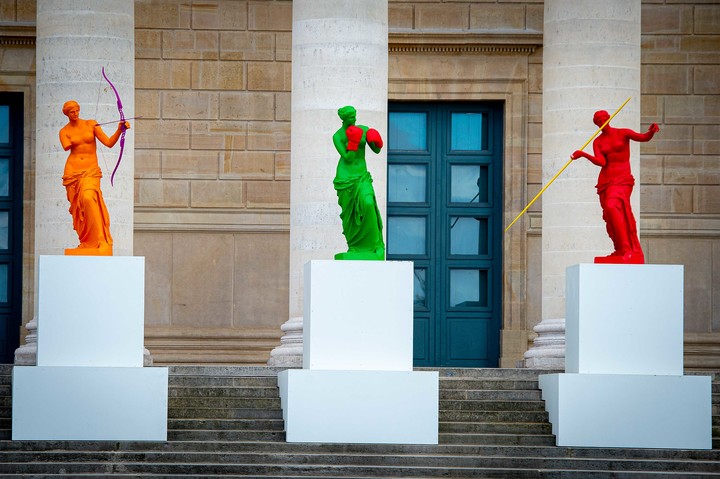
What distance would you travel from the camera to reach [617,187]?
22781 millimetres

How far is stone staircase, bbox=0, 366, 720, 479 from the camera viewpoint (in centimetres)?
2077

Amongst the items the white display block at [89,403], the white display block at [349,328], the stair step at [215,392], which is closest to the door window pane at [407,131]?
the stair step at [215,392]

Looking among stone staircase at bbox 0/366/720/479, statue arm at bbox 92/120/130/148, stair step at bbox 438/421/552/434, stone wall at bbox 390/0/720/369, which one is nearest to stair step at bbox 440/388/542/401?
stone staircase at bbox 0/366/720/479

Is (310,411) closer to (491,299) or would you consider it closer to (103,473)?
(103,473)

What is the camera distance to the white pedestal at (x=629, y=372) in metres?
22.0

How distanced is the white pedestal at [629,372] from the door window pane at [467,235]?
7821mm

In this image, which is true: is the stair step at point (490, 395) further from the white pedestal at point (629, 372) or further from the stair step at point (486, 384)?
the white pedestal at point (629, 372)

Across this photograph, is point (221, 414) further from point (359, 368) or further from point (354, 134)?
point (354, 134)

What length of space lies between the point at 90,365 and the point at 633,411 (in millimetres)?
6622

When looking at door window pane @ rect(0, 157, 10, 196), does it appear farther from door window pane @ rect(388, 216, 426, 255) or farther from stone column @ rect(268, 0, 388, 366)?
stone column @ rect(268, 0, 388, 366)

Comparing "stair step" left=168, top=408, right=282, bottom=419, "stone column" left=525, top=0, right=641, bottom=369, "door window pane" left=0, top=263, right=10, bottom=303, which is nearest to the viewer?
"stair step" left=168, top=408, right=282, bottom=419

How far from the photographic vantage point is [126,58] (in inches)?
1006

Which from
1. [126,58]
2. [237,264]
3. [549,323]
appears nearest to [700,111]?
[549,323]

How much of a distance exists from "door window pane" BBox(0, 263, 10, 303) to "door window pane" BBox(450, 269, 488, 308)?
7.39m
